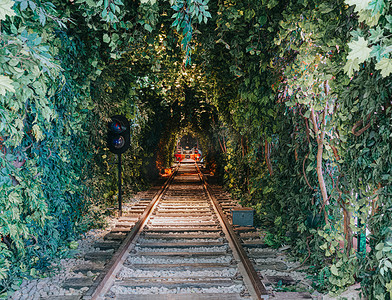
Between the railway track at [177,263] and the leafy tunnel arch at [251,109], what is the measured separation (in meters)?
0.80

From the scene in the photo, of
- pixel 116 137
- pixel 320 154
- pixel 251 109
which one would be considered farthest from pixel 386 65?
pixel 116 137

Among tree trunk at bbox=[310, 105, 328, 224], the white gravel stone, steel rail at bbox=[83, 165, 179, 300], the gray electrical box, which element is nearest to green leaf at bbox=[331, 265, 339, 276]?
tree trunk at bbox=[310, 105, 328, 224]

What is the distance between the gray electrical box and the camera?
595cm

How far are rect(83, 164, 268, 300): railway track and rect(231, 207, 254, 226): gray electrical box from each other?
25 cm

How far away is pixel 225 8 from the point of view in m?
4.08

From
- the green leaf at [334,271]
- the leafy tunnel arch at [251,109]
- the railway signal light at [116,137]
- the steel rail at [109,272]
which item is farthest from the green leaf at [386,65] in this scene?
the railway signal light at [116,137]

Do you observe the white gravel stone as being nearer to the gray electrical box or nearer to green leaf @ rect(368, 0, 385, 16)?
the gray electrical box

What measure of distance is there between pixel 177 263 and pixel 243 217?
219 cm

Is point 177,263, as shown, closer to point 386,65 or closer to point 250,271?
point 250,271

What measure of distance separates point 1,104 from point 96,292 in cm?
199

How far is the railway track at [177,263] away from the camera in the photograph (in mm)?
3236

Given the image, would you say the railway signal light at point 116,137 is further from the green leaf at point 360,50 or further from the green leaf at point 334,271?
the green leaf at point 360,50

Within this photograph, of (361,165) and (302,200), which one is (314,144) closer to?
(302,200)

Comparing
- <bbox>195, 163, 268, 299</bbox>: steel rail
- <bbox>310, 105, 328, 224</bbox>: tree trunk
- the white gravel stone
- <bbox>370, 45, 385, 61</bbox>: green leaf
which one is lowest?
the white gravel stone
